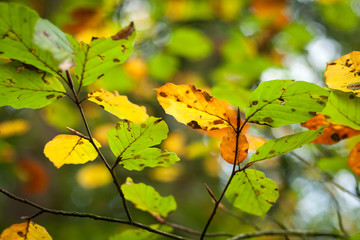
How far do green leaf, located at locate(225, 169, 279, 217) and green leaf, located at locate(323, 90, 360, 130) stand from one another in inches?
5.5

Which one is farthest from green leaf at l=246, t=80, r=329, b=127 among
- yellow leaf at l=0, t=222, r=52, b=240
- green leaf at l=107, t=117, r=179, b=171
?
yellow leaf at l=0, t=222, r=52, b=240

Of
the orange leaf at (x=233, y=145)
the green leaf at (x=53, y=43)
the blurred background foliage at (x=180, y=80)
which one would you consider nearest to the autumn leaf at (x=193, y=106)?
the orange leaf at (x=233, y=145)

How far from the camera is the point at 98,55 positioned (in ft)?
1.31

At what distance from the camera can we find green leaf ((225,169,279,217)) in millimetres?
445

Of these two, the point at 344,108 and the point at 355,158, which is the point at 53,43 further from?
the point at 355,158

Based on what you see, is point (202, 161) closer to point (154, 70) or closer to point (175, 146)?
point (175, 146)

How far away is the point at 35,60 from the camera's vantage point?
0.37 m

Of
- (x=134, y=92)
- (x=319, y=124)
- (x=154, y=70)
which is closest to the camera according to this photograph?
(x=319, y=124)

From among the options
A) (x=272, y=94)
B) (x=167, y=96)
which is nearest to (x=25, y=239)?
(x=167, y=96)

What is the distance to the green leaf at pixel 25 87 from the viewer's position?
1.30 ft

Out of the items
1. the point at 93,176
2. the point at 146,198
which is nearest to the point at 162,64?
the point at 93,176

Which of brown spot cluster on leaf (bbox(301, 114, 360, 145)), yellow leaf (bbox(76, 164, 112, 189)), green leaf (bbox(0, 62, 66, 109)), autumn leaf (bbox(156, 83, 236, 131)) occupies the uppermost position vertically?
green leaf (bbox(0, 62, 66, 109))

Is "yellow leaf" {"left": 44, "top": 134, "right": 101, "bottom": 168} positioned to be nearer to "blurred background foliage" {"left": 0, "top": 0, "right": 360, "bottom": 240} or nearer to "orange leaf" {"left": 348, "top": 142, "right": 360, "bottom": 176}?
"orange leaf" {"left": 348, "top": 142, "right": 360, "bottom": 176}

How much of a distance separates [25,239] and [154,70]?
1535 millimetres
